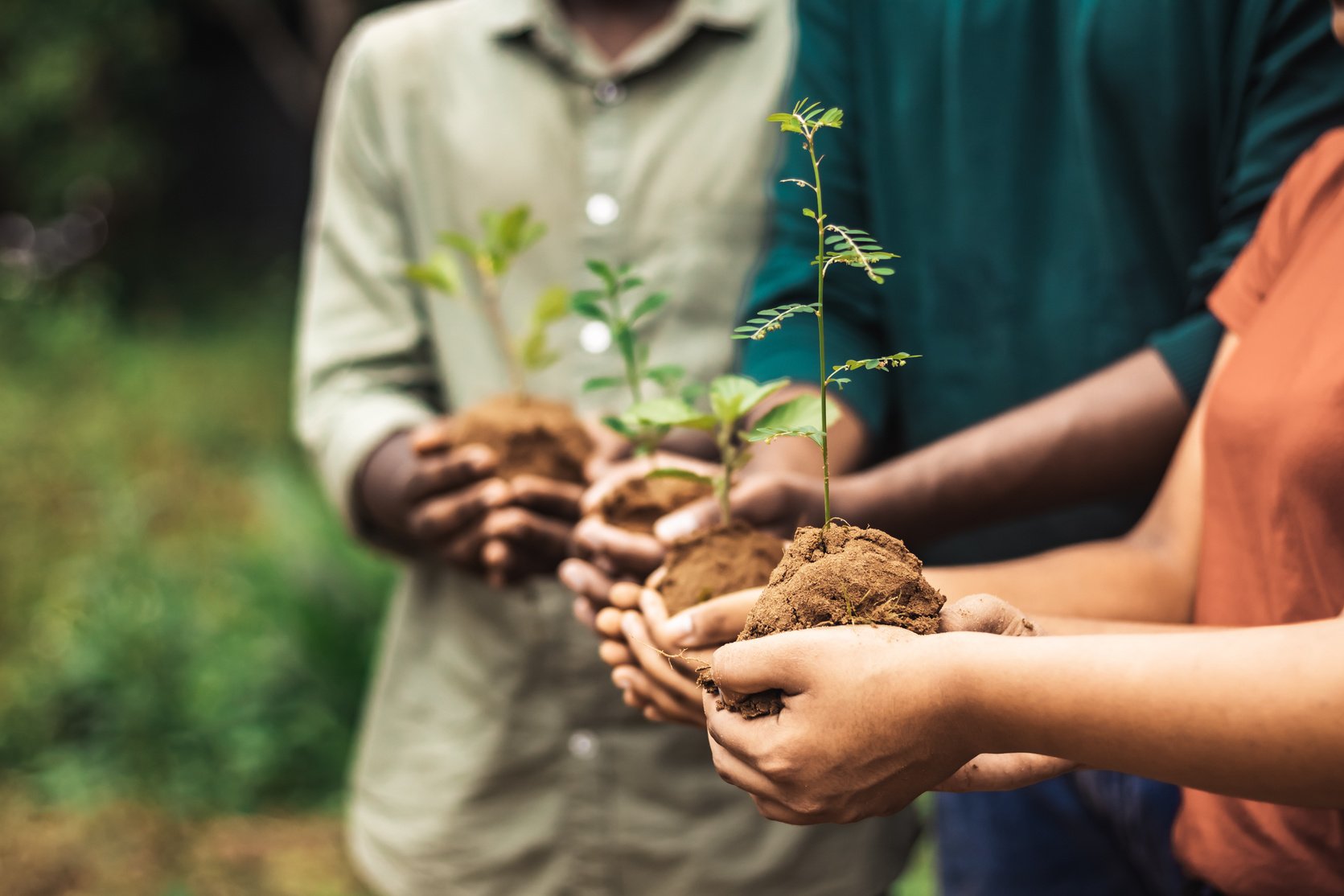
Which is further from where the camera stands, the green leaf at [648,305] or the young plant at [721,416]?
the green leaf at [648,305]

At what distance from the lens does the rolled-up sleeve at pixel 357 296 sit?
226 centimetres

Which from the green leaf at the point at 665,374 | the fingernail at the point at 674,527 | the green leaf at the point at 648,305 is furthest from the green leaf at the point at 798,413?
the green leaf at the point at 648,305

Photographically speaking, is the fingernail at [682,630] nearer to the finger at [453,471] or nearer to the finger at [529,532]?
the finger at [529,532]

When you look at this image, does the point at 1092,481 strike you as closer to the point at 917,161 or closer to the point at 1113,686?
the point at 917,161

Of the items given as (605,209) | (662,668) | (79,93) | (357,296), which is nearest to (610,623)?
(662,668)

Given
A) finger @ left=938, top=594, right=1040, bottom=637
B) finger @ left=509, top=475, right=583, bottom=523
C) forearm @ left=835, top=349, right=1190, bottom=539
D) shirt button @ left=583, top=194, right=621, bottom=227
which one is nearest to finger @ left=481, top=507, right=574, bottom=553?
finger @ left=509, top=475, right=583, bottom=523

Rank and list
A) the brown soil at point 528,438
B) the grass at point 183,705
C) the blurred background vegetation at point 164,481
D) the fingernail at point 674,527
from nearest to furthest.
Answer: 1. the fingernail at point 674,527
2. the brown soil at point 528,438
3. the grass at point 183,705
4. the blurred background vegetation at point 164,481

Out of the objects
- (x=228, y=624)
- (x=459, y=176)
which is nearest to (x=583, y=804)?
(x=459, y=176)

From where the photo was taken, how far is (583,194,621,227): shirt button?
2197 millimetres

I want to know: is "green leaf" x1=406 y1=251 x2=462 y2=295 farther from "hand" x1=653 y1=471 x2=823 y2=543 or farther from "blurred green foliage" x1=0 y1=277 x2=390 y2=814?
"blurred green foliage" x1=0 y1=277 x2=390 y2=814

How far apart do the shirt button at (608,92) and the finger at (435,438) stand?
645mm

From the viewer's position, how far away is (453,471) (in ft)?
6.52

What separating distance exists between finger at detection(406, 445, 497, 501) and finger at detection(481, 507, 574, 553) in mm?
75

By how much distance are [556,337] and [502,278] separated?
15cm
